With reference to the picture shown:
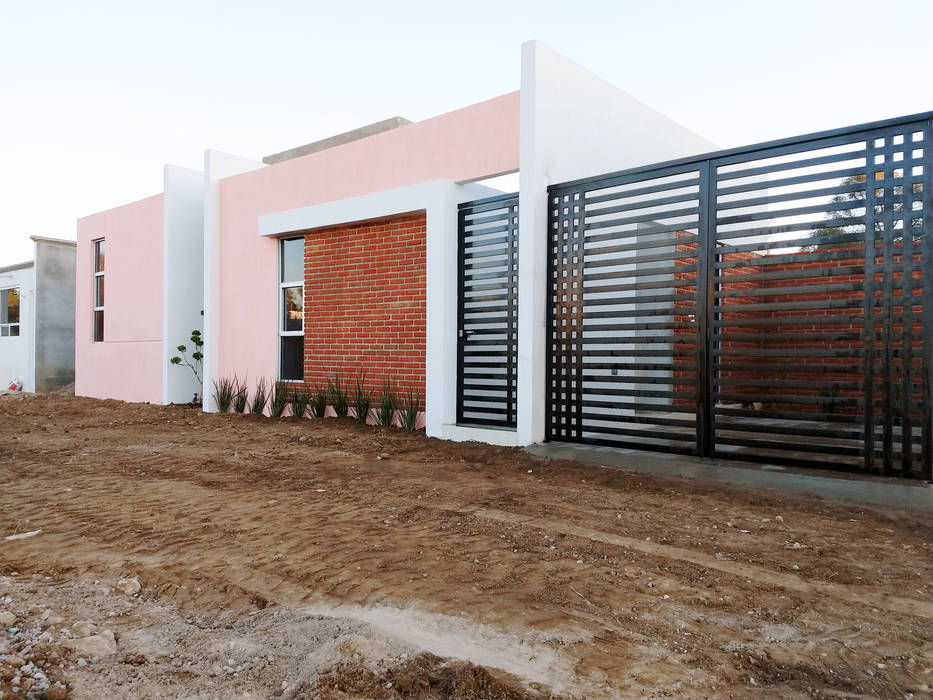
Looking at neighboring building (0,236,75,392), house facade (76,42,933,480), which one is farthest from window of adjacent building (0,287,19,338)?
house facade (76,42,933,480)

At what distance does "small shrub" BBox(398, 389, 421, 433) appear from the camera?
22.9 feet

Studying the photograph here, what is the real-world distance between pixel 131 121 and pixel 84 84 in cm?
141

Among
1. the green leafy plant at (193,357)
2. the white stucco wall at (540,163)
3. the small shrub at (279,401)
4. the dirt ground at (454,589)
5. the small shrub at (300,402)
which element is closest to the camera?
the dirt ground at (454,589)

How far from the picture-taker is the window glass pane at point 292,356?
342 inches

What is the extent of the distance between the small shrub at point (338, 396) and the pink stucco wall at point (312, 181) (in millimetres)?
1372

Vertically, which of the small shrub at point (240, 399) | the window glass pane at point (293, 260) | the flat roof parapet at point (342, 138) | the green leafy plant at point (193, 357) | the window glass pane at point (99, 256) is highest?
the flat roof parapet at point (342, 138)

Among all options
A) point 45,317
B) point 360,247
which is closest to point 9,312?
point 45,317

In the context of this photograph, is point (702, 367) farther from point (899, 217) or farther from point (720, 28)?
point (720, 28)

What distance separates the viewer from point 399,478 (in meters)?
4.67

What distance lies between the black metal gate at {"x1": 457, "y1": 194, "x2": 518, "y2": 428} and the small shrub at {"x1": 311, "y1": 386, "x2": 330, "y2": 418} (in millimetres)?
2171

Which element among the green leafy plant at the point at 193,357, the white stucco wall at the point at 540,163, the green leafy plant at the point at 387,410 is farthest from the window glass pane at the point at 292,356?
the white stucco wall at the point at 540,163

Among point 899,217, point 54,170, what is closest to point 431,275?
point 899,217

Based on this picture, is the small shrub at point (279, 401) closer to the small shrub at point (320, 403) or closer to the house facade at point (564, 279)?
the house facade at point (564, 279)

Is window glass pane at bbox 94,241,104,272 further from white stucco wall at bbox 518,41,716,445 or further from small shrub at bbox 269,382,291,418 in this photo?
white stucco wall at bbox 518,41,716,445
